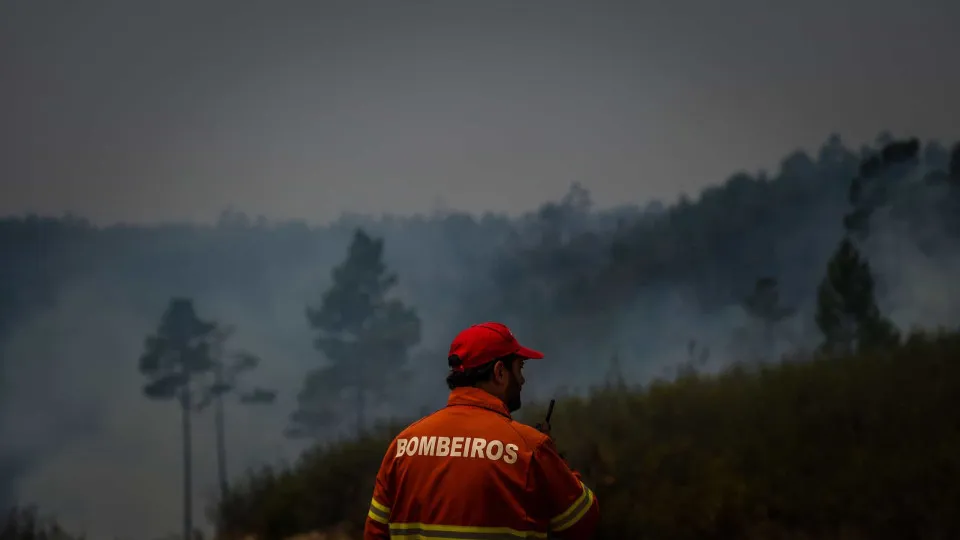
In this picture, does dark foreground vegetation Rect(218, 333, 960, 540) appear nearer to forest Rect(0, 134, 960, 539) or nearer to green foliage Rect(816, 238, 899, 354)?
forest Rect(0, 134, 960, 539)

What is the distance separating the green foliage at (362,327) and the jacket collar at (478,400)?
468cm

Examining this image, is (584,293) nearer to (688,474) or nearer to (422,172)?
(422,172)

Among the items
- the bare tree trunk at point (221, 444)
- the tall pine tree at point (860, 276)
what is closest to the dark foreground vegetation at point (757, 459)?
the bare tree trunk at point (221, 444)

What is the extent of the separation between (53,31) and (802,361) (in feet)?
20.9

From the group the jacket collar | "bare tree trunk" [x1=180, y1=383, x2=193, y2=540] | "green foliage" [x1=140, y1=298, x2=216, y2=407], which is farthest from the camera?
"green foliage" [x1=140, y1=298, x2=216, y2=407]

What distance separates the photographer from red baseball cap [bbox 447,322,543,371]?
2389 millimetres

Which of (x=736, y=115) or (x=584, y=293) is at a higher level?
(x=736, y=115)

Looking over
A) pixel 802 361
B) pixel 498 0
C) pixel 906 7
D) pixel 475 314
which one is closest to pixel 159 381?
pixel 475 314

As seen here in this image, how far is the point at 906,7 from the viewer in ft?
20.6

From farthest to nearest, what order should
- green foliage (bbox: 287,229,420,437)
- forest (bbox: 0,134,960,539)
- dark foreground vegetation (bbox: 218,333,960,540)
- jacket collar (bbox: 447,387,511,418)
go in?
green foliage (bbox: 287,229,420,437)
forest (bbox: 0,134,960,539)
dark foreground vegetation (bbox: 218,333,960,540)
jacket collar (bbox: 447,387,511,418)

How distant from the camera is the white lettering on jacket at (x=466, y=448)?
2.22m

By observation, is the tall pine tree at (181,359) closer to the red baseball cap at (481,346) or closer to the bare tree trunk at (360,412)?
the bare tree trunk at (360,412)

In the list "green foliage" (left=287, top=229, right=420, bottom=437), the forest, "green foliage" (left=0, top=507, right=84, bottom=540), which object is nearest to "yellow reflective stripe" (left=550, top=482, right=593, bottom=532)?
the forest

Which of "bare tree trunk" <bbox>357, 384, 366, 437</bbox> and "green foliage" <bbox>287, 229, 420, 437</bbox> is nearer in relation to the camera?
"bare tree trunk" <bbox>357, 384, 366, 437</bbox>
